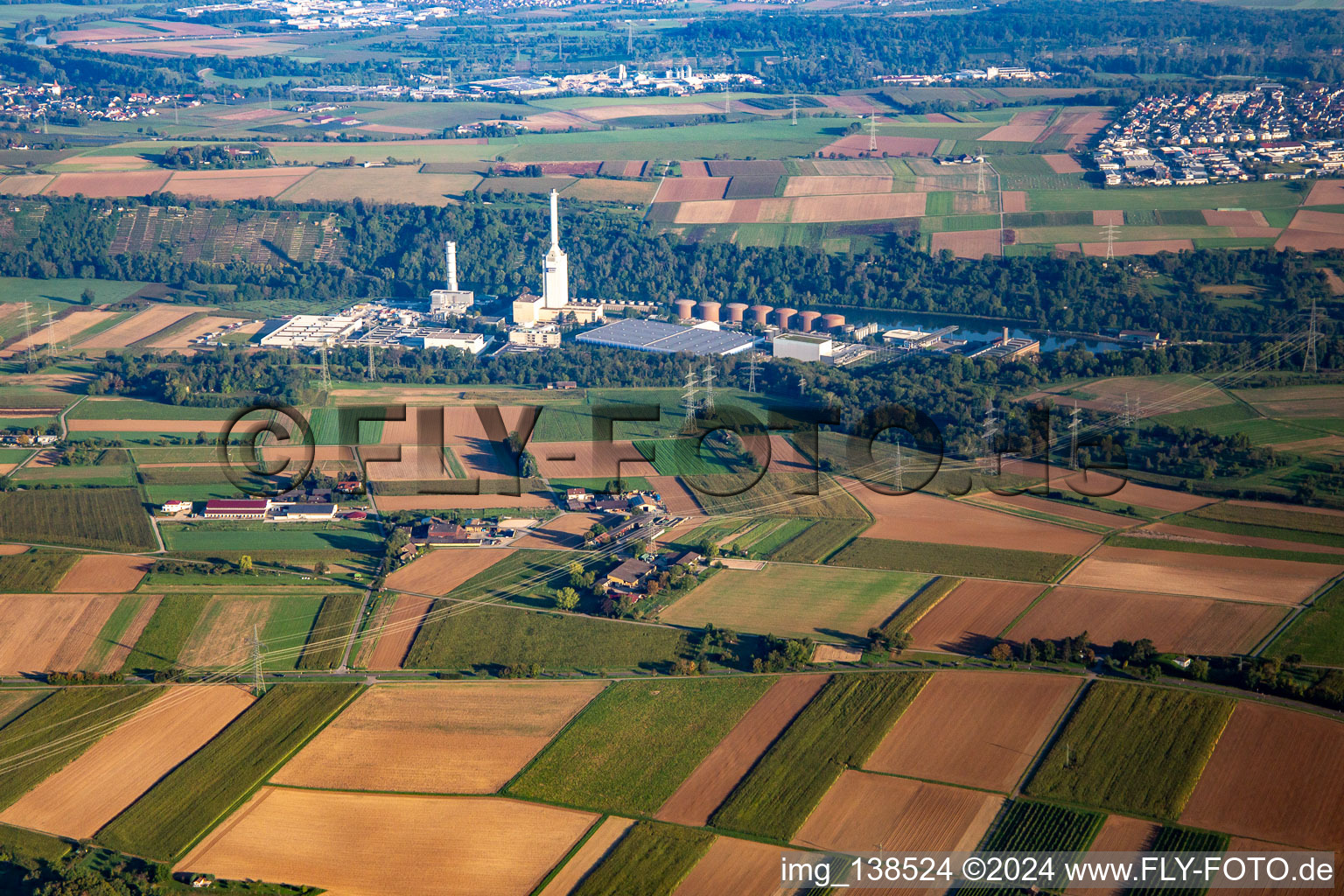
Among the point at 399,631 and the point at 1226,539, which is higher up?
the point at 1226,539

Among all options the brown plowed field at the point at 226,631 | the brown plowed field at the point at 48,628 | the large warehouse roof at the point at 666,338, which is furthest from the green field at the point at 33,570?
the large warehouse roof at the point at 666,338

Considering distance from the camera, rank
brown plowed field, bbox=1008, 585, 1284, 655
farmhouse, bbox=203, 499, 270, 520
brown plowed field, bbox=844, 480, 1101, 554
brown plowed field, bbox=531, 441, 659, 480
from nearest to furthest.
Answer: brown plowed field, bbox=1008, 585, 1284, 655
brown plowed field, bbox=844, 480, 1101, 554
farmhouse, bbox=203, 499, 270, 520
brown plowed field, bbox=531, 441, 659, 480

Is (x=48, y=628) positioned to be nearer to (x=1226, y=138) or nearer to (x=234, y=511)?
(x=234, y=511)

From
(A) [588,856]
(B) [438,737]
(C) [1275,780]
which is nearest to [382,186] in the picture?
(B) [438,737]

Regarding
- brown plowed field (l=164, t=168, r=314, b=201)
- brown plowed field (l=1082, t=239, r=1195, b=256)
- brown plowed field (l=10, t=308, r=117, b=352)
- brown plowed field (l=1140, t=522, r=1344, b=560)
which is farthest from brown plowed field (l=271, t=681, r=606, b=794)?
brown plowed field (l=164, t=168, r=314, b=201)

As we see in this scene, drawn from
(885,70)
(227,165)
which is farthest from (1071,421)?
(885,70)

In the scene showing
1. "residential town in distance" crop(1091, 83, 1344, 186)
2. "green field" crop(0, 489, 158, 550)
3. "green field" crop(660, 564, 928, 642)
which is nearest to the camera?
"green field" crop(660, 564, 928, 642)

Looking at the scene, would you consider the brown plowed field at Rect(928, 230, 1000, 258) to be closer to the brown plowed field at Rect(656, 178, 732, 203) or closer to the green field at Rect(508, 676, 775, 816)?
the brown plowed field at Rect(656, 178, 732, 203)
